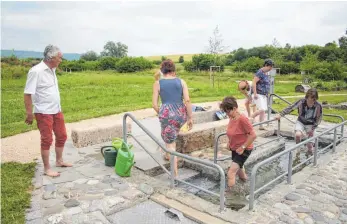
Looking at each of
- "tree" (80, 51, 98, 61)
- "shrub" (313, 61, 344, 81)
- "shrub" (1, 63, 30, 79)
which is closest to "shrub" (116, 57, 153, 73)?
"shrub" (1, 63, 30, 79)

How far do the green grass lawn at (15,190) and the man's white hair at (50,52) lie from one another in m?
1.85

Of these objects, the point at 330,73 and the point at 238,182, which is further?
the point at 330,73

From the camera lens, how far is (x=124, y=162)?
15.9 feet

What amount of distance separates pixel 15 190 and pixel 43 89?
1.47 meters

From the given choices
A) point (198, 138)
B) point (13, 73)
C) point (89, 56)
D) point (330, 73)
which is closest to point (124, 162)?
point (198, 138)

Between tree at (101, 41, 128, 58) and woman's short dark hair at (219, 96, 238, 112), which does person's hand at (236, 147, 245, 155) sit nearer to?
woman's short dark hair at (219, 96, 238, 112)

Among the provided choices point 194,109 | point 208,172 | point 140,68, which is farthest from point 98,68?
point 208,172

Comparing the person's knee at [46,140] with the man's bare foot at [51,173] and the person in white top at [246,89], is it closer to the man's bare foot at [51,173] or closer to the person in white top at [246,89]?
the man's bare foot at [51,173]

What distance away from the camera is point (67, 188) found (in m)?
4.44

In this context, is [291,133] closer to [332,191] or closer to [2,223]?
[332,191]

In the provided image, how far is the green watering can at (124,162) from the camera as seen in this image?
15.7 feet

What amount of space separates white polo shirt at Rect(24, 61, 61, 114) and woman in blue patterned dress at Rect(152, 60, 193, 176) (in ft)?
5.02

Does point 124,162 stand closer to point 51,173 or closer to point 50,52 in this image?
point 51,173

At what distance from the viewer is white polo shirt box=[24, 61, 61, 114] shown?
4.47 metres
